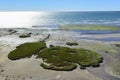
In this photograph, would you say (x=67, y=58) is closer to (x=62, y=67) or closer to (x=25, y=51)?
(x=62, y=67)

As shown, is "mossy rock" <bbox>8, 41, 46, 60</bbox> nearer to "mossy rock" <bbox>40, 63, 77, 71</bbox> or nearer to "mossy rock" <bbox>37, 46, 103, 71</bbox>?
"mossy rock" <bbox>37, 46, 103, 71</bbox>

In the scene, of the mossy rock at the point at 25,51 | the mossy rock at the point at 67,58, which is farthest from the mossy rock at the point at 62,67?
the mossy rock at the point at 25,51

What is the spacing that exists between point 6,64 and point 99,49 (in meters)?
18.6

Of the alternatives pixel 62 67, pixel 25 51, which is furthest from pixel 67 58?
pixel 25 51

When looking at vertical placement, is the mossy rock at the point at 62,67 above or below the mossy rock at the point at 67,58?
above

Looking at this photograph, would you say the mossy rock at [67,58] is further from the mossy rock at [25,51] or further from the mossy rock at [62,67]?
the mossy rock at [25,51]

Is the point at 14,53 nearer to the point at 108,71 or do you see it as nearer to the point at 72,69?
the point at 72,69

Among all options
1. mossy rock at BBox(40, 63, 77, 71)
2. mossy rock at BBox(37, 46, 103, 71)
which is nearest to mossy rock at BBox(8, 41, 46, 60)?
mossy rock at BBox(37, 46, 103, 71)

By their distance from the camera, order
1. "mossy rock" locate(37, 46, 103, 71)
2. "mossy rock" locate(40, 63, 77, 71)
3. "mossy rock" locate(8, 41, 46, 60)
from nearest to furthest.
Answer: "mossy rock" locate(40, 63, 77, 71) < "mossy rock" locate(37, 46, 103, 71) < "mossy rock" locate(8, 41, 46, 60)

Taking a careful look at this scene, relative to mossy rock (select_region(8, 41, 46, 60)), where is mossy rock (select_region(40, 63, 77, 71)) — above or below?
above

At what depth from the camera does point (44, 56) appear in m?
Answer: 34.8

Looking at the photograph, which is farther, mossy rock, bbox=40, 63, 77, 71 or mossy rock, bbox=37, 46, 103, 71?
mossy rock, bbox=37, 46, 103, 71

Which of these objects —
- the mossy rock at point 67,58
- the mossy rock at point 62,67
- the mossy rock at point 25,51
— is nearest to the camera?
the mossy rock at point 62,67

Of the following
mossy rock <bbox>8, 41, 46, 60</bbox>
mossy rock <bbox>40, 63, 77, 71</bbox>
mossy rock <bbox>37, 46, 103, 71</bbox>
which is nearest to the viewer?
mossy rock <bbox>40, 63, 77, 71</bbox>
